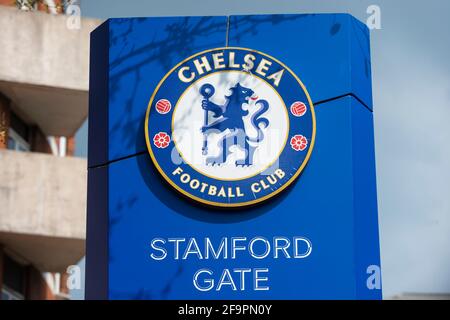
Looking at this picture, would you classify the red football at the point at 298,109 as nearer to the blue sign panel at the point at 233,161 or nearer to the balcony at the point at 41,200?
the blue sign panel at the point at 233,161

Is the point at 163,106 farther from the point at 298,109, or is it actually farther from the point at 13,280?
the point at 13,280

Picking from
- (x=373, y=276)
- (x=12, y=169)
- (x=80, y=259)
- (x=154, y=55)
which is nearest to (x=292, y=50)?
(x=154, y=55)

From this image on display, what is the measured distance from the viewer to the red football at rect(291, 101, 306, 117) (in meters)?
14.2

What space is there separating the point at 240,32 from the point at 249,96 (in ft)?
2.67

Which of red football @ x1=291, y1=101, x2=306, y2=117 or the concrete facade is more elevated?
the concrete facade

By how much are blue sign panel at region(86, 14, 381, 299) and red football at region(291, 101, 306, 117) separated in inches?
0.6

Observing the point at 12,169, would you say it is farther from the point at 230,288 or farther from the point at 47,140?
the point at 230,288

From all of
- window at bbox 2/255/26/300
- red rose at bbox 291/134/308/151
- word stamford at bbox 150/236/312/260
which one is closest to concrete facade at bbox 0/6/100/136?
window at bbox 2/255/26/300

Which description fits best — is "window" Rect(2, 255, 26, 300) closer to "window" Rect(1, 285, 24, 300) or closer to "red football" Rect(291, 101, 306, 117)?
"window" Rect(1, 285, 24, 300)

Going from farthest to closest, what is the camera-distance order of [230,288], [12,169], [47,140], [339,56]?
[47,140] < [12,169] < [339,56] < [230,288]

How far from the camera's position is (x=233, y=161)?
14086 mm

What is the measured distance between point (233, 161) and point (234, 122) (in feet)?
1.55
